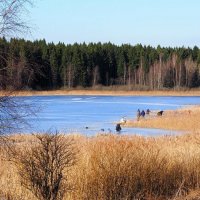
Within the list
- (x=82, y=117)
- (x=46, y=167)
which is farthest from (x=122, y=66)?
(x=46, y=167)

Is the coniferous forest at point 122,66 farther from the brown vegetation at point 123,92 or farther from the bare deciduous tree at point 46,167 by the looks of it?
the bare deciduous tree at point 46,167

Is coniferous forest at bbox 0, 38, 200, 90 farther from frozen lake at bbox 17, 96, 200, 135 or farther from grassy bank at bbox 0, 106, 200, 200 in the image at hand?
grassy bank at bbox 0, 106, 200, 200

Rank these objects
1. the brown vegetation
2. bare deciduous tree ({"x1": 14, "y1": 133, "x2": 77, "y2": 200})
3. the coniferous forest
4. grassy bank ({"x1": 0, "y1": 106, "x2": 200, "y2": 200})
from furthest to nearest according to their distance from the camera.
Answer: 1. the coniferous forest
2. the brown vegetation
3. grassy bank ({"x1": 0, "y1": 106, "x2": 200, "y2": 200})
4. bare deciduous tree ({"x1": 14, "y1": 133, "x2": 77, "y2": 200})

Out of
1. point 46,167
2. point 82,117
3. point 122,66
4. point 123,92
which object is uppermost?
point 122,66

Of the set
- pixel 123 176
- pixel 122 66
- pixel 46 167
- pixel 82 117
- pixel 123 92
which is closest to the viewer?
pixel 46 167

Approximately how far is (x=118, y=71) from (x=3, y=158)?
103614 millimetres

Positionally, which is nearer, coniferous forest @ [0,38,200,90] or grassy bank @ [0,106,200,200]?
grassy bank @ [0,106,200,200]

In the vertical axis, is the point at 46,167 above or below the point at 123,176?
above

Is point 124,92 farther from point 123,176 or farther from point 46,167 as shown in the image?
point 46,167

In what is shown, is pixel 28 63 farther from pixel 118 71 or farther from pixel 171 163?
pixel 118 71

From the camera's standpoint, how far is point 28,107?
659 centimetres

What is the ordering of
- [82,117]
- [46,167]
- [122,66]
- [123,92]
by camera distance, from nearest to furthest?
[46,167]
[82,117]
[123,92]
[122,66]

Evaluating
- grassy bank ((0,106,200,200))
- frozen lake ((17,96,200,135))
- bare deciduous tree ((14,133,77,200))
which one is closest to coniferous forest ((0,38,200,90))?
frozen lake ((17,96,200,135))

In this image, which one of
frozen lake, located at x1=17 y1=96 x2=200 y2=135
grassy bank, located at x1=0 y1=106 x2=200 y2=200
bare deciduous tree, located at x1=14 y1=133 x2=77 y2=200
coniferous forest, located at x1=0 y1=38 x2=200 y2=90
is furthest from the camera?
coniferous forest, located at x1=0 y1=38 x2=200 y2=90
